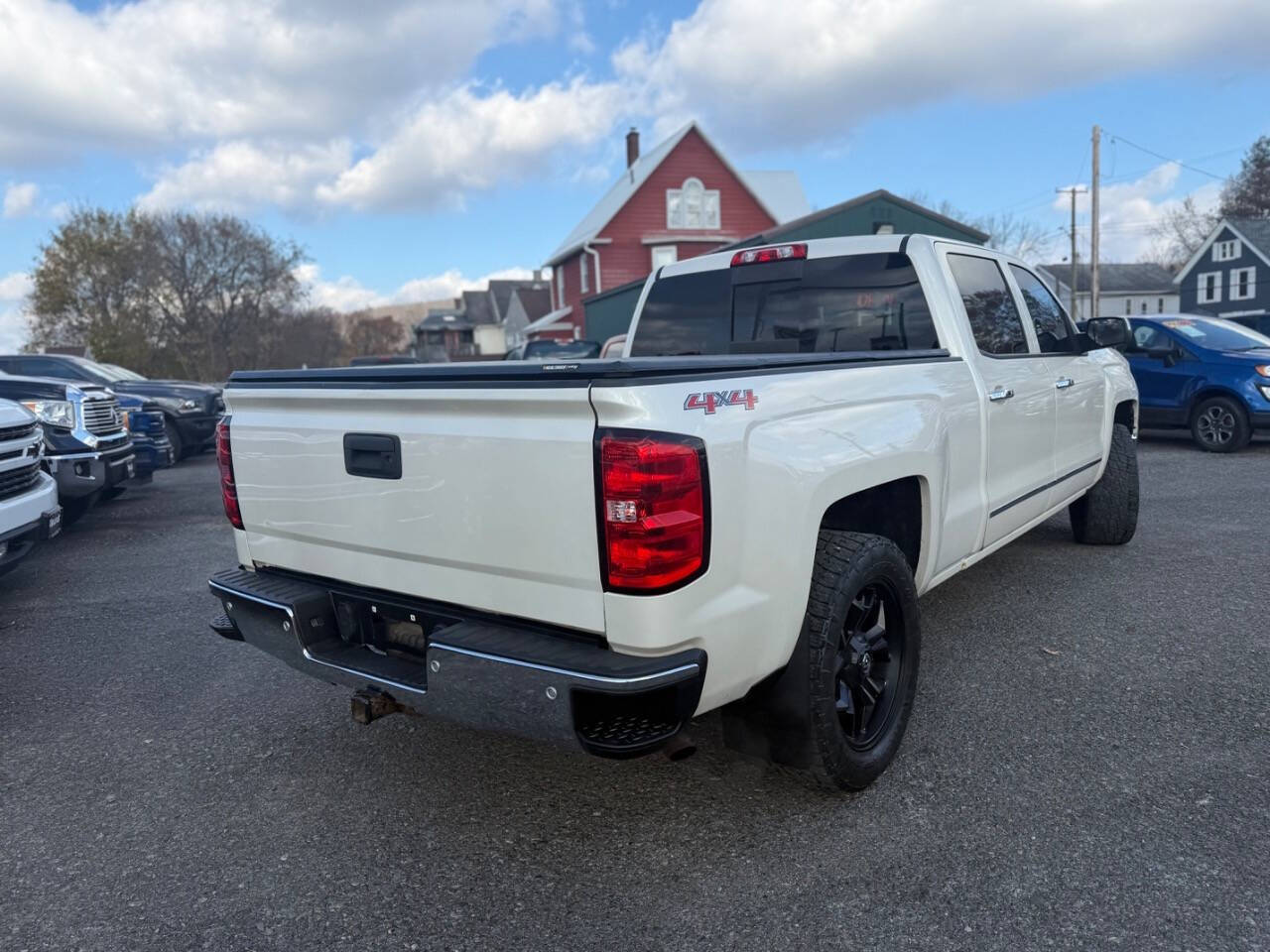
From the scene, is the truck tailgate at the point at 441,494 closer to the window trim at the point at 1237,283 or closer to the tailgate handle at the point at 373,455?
the tailgate handle at the point at 373,455

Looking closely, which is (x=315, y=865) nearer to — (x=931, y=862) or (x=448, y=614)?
(x=448, y=614)

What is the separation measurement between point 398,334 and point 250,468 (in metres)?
76.8

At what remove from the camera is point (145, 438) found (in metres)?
9.82

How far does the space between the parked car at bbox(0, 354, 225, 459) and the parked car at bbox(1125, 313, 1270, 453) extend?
12215 millimetres

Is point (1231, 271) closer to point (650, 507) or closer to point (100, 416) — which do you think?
point (100, 416)

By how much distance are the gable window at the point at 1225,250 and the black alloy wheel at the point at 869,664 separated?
58.0 meters

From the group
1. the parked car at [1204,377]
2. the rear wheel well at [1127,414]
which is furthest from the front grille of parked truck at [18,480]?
the parked car at [1204,377]

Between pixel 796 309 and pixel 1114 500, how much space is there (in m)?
2.96

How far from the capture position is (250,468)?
3289 millimetres

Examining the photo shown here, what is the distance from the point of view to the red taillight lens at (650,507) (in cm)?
226

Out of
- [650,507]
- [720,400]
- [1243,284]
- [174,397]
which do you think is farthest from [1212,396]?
[1243,284]

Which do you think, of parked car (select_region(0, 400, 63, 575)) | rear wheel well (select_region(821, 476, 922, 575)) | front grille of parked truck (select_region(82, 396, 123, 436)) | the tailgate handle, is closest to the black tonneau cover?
the tailgate handle

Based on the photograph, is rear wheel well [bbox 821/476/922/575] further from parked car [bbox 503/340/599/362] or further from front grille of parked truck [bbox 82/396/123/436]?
parked car [bbox 503/340/599/362]

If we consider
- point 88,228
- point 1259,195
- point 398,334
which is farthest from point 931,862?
point 398,334
